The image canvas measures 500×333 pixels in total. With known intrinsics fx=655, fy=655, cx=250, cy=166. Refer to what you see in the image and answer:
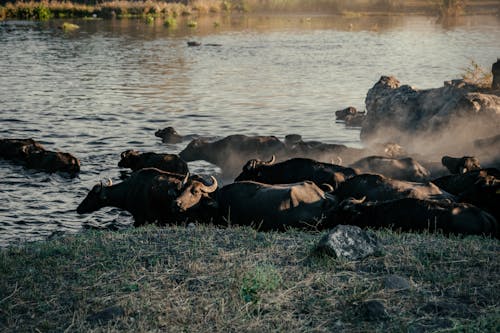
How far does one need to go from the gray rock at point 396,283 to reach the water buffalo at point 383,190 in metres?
4.20

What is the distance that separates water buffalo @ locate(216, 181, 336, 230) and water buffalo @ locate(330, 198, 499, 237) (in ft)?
1.47

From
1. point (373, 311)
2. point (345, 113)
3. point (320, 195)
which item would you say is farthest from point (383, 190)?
point (345, 113)

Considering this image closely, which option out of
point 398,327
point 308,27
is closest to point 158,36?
point 308,27

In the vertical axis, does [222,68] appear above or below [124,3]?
below

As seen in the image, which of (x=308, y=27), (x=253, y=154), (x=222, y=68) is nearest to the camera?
(x=253, y=154)

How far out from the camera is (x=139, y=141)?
19109mm

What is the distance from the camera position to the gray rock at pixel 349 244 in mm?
7391

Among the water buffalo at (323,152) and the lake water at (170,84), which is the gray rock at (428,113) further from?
the water buffalo at (323,152)

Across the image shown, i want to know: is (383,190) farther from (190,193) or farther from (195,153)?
(195,153)

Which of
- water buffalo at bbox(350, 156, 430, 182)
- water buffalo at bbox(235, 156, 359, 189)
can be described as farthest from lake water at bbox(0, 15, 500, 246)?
water buffalo at bbox(350, 156, 430, 182)

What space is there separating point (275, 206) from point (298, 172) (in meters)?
2.32

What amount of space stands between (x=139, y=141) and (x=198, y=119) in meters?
3.96

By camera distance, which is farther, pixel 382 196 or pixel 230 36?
pixel 230 36

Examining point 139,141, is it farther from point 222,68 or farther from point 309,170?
point 222,68
